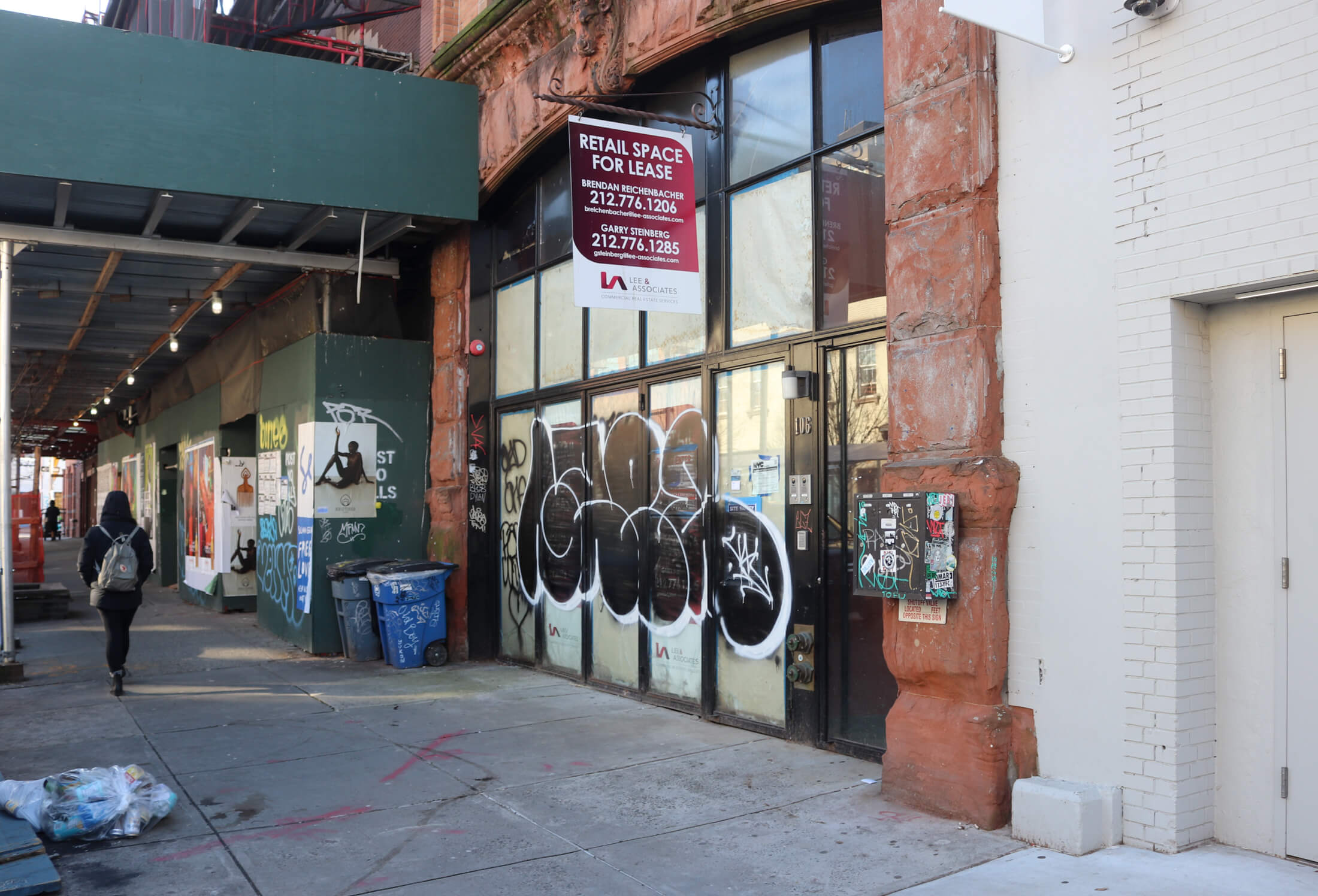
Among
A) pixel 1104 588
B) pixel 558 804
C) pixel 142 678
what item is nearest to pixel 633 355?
pixel 558 804

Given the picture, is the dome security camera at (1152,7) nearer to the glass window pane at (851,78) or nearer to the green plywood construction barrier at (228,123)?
the glass window pane at (851,78)

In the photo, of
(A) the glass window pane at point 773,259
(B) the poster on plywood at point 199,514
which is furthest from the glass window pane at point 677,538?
(B) the poster on plywood at point 199,514

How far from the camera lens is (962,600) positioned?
5.76 meters

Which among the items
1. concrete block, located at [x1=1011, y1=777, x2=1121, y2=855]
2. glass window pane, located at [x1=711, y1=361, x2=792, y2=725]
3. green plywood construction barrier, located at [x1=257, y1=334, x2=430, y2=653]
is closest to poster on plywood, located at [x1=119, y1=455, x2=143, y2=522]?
green plywood construction barrier, located at [x1=257, y1=334, x2=430, y2=653]

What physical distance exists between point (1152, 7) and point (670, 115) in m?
4.51

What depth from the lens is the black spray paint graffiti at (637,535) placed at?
7906 mm

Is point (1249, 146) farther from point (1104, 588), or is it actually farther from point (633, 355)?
point (633, 355)

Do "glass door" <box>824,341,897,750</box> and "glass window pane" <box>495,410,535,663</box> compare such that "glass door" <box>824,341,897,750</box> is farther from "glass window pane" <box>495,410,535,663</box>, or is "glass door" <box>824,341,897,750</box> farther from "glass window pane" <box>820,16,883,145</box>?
"glass window pane" <box>495,410,535,663</box>

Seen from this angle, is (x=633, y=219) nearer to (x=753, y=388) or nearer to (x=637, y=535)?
(x=753, y=388)

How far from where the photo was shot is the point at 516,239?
1147 centimetres

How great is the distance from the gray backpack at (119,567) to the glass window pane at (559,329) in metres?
4.25

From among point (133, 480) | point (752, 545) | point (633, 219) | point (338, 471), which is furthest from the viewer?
point (133, 480)

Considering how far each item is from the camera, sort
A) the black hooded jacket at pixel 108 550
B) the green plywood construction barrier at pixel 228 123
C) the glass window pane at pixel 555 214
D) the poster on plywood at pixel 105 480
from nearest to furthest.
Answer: the green plywood construction barrier at pixel 228 123, the black hooded jacket at pixel 108 550, the glass window pane at pixel 555 214, the poster on plywood at pixel 105 480

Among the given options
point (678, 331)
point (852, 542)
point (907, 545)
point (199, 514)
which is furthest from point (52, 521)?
point (907, 545)
